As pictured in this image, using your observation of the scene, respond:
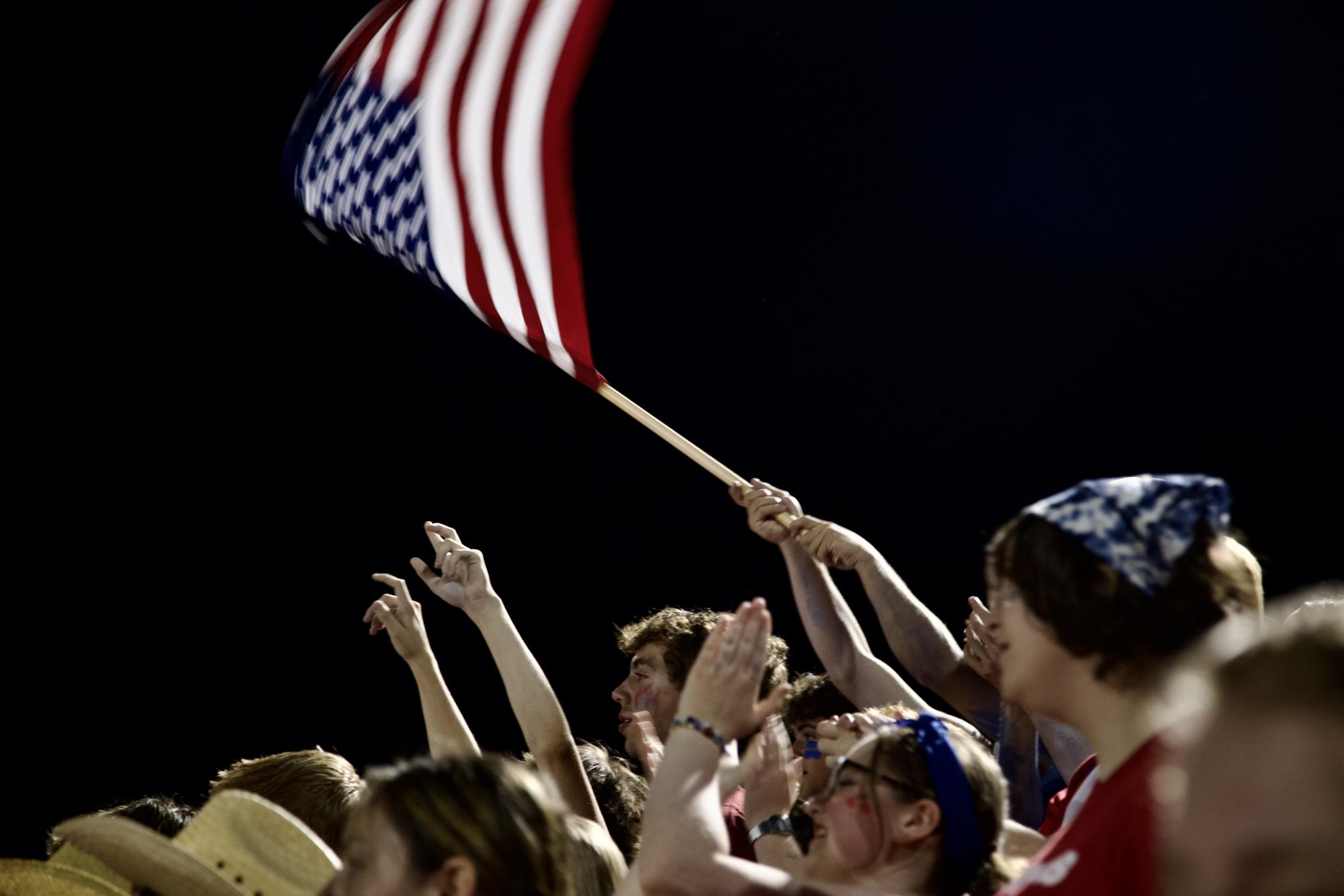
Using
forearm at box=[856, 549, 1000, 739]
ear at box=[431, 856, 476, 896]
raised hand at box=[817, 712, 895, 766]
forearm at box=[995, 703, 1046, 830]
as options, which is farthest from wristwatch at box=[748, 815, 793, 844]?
ear at box=[431, 856, 476, 896]

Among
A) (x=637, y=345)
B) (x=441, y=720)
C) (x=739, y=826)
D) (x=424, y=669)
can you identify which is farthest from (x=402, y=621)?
(x=637, y=345)

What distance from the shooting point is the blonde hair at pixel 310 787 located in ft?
7.81

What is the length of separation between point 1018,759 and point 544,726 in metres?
0.80

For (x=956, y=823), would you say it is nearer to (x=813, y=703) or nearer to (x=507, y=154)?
(x=813, y=703)

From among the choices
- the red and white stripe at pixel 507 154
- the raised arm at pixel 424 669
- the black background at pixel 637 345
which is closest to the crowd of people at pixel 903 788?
the raised arm at pixel 424 669

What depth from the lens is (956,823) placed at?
5.45 feet

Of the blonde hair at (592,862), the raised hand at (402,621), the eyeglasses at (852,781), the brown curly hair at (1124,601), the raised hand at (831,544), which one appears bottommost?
the blonde hair at (592,862)

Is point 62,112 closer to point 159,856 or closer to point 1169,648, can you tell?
point 159,856

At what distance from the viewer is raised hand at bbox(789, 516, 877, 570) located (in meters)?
2.66

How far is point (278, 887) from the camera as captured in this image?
66.4 inches

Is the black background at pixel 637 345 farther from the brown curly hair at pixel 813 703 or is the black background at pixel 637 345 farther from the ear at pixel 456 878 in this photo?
the ear at pixel 456 878

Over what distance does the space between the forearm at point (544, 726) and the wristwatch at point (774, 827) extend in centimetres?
26

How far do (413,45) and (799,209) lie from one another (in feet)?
8.12

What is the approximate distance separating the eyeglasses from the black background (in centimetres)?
338
